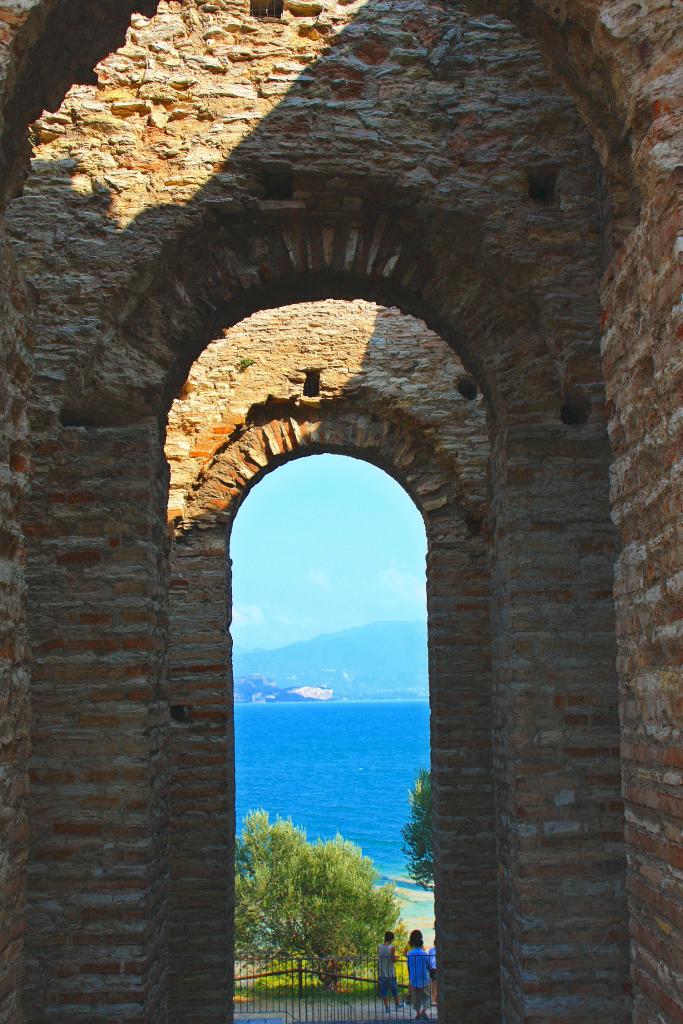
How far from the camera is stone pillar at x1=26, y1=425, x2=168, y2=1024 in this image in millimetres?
4180

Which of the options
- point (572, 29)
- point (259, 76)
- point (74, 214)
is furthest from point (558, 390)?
point (74, 214)

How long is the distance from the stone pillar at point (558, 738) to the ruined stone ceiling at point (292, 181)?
0.53 m

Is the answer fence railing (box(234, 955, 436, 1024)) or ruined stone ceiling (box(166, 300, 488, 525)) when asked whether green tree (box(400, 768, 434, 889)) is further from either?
ruined stone ceiling (box(166, 300, 488, 525))

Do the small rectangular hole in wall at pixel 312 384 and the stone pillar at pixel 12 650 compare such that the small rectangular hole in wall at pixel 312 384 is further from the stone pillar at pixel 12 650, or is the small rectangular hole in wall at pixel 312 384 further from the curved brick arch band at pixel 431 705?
the stone pillar at pixel 12 650

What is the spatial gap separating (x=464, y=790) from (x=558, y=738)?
124 inches

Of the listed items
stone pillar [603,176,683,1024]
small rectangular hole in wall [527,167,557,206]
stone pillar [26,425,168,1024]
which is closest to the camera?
stone pillar [603,176,683,1024]

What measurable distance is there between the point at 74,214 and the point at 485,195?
6.57ft

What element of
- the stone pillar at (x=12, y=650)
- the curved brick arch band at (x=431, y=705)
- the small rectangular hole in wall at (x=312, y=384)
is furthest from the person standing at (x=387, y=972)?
the stone pillar at (x=12, y=650)

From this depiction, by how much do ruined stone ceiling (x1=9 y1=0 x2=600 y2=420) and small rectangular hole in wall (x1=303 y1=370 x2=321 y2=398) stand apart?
3.41 metres

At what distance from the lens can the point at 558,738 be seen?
4.44 m

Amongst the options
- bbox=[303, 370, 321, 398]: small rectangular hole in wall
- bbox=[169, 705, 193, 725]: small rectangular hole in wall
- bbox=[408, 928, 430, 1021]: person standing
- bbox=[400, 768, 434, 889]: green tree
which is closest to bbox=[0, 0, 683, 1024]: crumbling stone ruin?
bbox=[169, 705, 193, 725]: small rectangular hole in wall

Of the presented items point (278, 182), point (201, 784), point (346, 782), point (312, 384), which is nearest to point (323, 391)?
point (312, 384)

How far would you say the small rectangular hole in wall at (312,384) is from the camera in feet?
27.4

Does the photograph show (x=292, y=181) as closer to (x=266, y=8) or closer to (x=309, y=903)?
(x=266, y=8)
